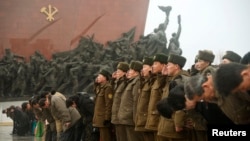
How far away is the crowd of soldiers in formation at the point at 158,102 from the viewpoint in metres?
2.29

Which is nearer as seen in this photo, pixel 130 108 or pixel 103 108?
pixel 130 108

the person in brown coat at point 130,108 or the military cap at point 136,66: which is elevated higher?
the military cap at point 136,66

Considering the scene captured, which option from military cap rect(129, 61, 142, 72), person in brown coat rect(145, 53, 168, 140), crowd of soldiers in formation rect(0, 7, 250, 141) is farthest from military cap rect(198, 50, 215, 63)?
military cap rect(129, 61, 142, 72)

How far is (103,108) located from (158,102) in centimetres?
287

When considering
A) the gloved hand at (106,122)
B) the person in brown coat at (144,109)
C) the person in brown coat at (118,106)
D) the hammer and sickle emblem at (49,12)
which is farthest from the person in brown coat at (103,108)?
the hammer and sickle emblem at (49,12)

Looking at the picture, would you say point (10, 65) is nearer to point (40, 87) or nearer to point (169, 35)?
point (40, 87)

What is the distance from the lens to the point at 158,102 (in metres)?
3.64

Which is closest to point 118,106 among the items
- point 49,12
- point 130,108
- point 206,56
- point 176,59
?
point 130,108

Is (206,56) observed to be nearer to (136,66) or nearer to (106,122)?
(136,66)

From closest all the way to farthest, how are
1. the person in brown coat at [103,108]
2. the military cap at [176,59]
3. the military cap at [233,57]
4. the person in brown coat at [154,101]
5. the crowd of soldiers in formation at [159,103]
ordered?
the crowd of soldiers in formation at [159,103], the military cap at [233,57], the military cap at [176,59], the person in brown coat at [154,101], the person in brown coat at [103,108]

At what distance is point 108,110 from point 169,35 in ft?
36.3

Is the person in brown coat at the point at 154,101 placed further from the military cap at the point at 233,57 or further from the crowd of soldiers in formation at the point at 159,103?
the military cap at the point at 233,57

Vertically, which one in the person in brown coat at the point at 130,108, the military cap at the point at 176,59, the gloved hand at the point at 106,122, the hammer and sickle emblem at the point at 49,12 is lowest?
the gloved hand at the point at 106,122

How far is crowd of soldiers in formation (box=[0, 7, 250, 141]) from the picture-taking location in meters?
2.29
